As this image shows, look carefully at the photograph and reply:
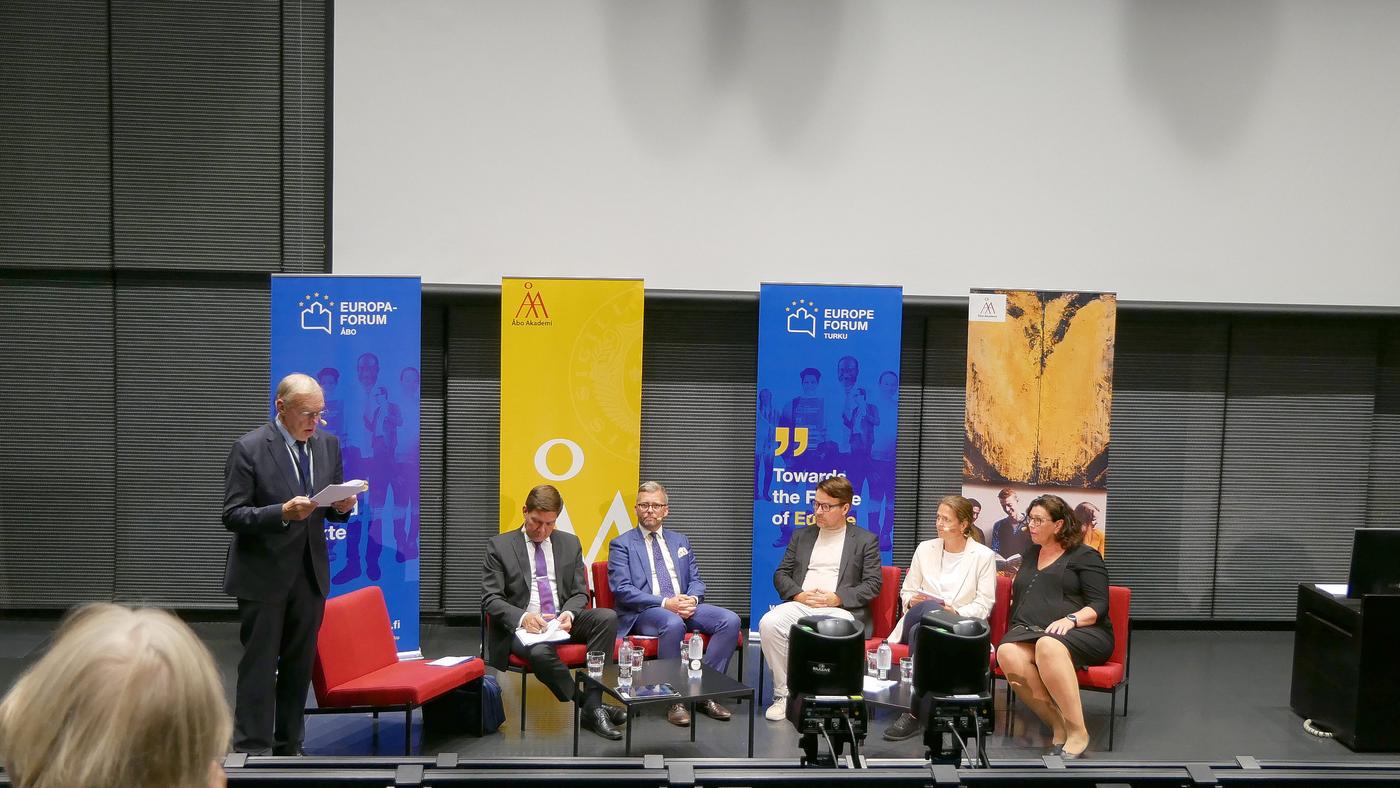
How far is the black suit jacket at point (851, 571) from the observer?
224 inches

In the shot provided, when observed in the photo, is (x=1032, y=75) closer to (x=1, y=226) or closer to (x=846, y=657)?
(x=846, y=657)

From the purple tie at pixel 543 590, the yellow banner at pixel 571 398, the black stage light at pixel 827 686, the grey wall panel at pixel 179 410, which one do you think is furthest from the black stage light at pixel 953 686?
the grey wall panel at pixel 179 410

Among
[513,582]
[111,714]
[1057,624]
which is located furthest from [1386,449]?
[111,714]

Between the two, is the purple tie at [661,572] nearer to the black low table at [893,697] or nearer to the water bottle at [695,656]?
the water bottle at [695,656]

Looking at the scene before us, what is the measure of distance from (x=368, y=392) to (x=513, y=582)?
1.42 meters

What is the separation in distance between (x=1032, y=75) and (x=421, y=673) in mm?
5042

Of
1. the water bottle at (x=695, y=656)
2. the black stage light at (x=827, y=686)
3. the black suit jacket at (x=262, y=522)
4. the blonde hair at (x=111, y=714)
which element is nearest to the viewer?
the blonde hair at (x=111, y=714)

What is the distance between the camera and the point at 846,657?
9.82 ft

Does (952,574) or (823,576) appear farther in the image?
(823,576)

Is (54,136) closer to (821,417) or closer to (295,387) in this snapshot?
(295,387)

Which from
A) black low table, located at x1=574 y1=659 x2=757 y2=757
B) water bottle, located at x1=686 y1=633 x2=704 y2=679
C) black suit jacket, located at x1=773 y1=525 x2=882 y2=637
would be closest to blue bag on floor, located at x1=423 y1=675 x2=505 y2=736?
black low table, located at x1=574 y1=659 x2=757 y2=757

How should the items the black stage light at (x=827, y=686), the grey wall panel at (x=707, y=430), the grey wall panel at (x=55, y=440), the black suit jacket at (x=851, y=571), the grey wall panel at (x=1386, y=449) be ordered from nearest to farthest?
the black stage light at (x=827, y=686) → the black suit jacket at (x=851, y=571) → the grey wall panel at (x=55, y=440) → the grey wall panel at (x=707, y=430) → the grey wall panel at (x=1386, y=449)

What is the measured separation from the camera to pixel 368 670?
5035 millimetres

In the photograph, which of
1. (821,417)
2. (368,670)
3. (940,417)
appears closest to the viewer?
(368,670)
